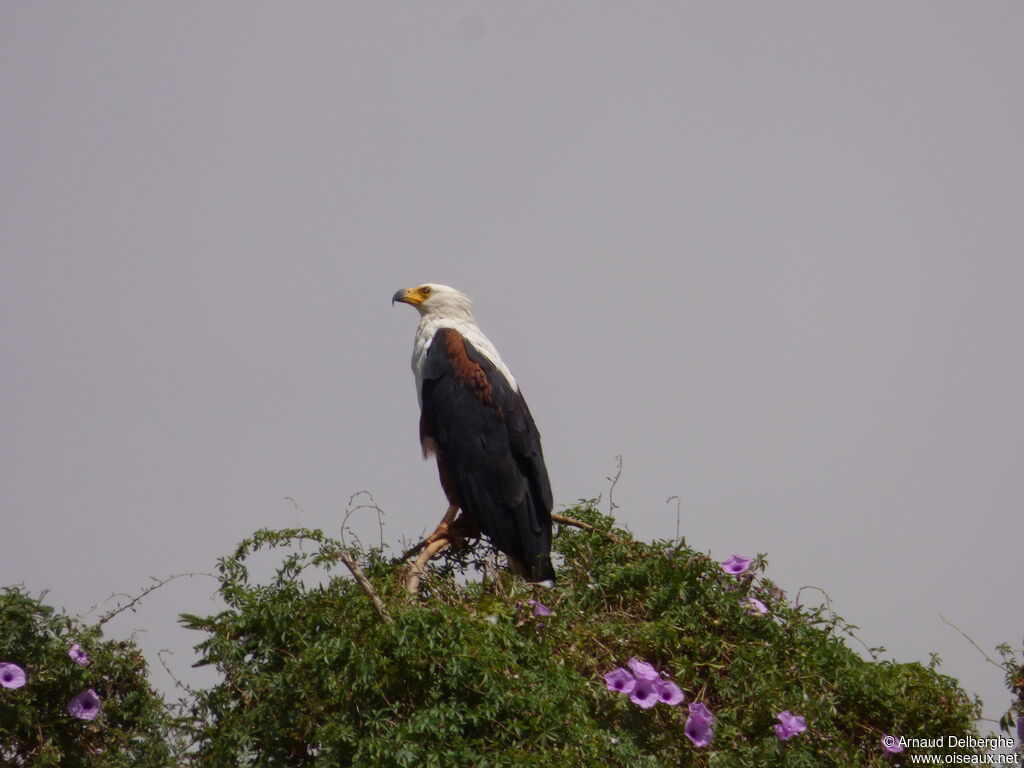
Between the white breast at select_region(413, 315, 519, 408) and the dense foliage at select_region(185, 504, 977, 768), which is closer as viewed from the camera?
the dense foliage at select_region(185, 504, 977, 768)

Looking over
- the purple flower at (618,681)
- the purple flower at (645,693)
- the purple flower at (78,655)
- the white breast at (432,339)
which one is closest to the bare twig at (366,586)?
the purple flower at (618,681)

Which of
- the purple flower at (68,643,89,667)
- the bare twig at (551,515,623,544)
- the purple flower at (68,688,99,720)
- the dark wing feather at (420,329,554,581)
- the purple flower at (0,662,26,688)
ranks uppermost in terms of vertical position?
the dark wing feather at (420,329,554,581)

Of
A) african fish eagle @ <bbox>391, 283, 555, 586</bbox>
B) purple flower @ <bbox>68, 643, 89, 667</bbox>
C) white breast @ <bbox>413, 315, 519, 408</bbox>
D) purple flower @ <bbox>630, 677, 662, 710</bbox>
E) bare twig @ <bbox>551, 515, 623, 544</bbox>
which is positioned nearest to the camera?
purple flower @ <bbox>630, 677, 662, 710</bbox>

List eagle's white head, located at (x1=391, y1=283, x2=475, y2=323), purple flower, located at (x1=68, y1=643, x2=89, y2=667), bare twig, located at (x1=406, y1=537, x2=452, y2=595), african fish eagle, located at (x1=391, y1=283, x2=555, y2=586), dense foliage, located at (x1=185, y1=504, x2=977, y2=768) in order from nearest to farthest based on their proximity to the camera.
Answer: dense foliage, located at (x1=185, y1=504, x2=977, y2=768)
purple flower, located at (x1=68, y1=643, x2=89, y2=667)
bare twig, located at (x1=406, y1=537, x2=452, y2=595)
african fish eagle, located at (x1=391, y1=283, x2=555, y2=586)
eagle's white head, located at (x1=391, y1=283, x2=475, y2=323)

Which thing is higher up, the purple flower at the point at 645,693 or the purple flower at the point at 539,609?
the purple flower at the point at 539,609

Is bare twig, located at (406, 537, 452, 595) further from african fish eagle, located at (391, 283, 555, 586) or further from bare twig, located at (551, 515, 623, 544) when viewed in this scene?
bare twig, located at (551, 515, 623, 544)

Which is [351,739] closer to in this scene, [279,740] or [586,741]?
[279,740]

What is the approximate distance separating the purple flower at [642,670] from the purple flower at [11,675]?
7.10 ft

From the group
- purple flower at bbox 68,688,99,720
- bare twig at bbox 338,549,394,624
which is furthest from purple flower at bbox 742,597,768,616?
purple flower at bbox 68,688,99,720

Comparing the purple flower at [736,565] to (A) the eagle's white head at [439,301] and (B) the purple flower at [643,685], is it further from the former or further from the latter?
(A) the eagle's white head at [439,301]

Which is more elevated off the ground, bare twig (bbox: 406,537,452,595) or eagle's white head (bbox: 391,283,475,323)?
eagle's white head (bbox: 391,283,475,323)

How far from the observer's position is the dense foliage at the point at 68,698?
13.7ft

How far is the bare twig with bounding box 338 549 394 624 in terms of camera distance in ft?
12.5

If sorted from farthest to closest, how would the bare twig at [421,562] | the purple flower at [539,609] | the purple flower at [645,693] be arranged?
1. the bare twig at [421,562]
2. the purple flower at [539,609]
3. the purple flower at [645,693]
